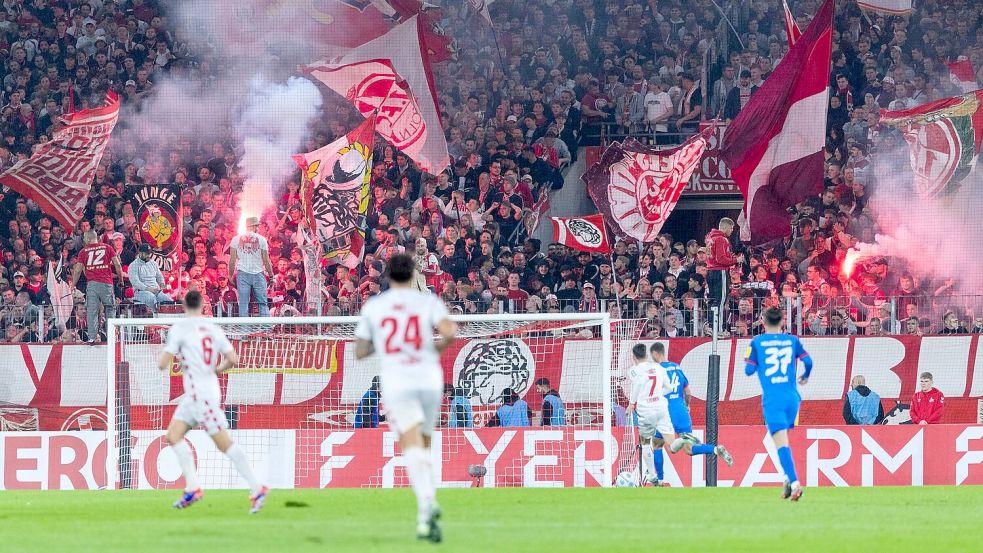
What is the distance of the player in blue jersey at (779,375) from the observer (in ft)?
39.5

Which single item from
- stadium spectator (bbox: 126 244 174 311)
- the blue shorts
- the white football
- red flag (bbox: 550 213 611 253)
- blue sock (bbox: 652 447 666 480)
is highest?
red flag (bbox: 550 213 611 253)

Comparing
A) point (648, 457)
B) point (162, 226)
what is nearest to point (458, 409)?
point (648, 457)

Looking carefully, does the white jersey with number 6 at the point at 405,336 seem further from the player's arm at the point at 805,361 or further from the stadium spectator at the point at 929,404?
the stadium spectator at the point at 929,404

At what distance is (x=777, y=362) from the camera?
12055mm

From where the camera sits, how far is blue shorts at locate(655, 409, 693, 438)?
15906 millimetres

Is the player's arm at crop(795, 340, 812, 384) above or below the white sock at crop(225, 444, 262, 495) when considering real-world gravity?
above

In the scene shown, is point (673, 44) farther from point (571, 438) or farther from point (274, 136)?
point (571, 438)

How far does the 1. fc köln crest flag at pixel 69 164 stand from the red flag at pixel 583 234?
6.47m

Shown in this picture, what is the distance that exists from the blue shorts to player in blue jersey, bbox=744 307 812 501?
3701 mm

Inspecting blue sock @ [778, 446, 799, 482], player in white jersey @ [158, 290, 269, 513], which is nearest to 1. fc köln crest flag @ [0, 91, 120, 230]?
player in white jersey @ [158, 290, 269, 513]

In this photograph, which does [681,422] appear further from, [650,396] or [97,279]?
[97,279]

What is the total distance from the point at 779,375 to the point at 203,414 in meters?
4.87

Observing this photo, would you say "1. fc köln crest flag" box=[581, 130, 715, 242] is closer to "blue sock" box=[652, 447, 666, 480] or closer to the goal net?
the goal net

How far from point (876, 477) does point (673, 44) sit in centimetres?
975
